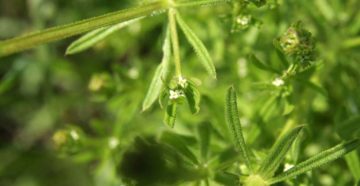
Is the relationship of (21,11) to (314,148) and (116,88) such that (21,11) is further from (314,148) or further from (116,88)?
(314,148)

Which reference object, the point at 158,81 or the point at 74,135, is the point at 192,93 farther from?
the point at 74,135

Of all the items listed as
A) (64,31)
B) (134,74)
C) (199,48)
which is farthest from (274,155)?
(134,74)

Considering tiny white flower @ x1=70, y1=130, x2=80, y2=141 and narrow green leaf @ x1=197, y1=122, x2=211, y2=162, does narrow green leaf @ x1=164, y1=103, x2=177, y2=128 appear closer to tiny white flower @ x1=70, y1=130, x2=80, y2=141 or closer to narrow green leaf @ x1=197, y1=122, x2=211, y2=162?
narrow green leaf @ x1=197, y1=122, x2=211, y2=162

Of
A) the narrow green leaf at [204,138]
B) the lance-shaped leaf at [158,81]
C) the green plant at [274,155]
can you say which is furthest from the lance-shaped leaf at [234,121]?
the narrow green leaf at [204,138]

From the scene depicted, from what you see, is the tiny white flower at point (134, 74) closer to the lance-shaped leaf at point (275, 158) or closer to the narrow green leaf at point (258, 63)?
the narrow green leaf at point (258, 63)

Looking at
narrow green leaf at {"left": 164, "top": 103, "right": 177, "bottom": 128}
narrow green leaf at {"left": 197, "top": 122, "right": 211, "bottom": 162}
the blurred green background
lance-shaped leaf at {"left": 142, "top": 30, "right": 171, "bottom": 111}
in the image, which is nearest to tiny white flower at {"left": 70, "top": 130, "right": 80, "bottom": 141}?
the blurred green background
